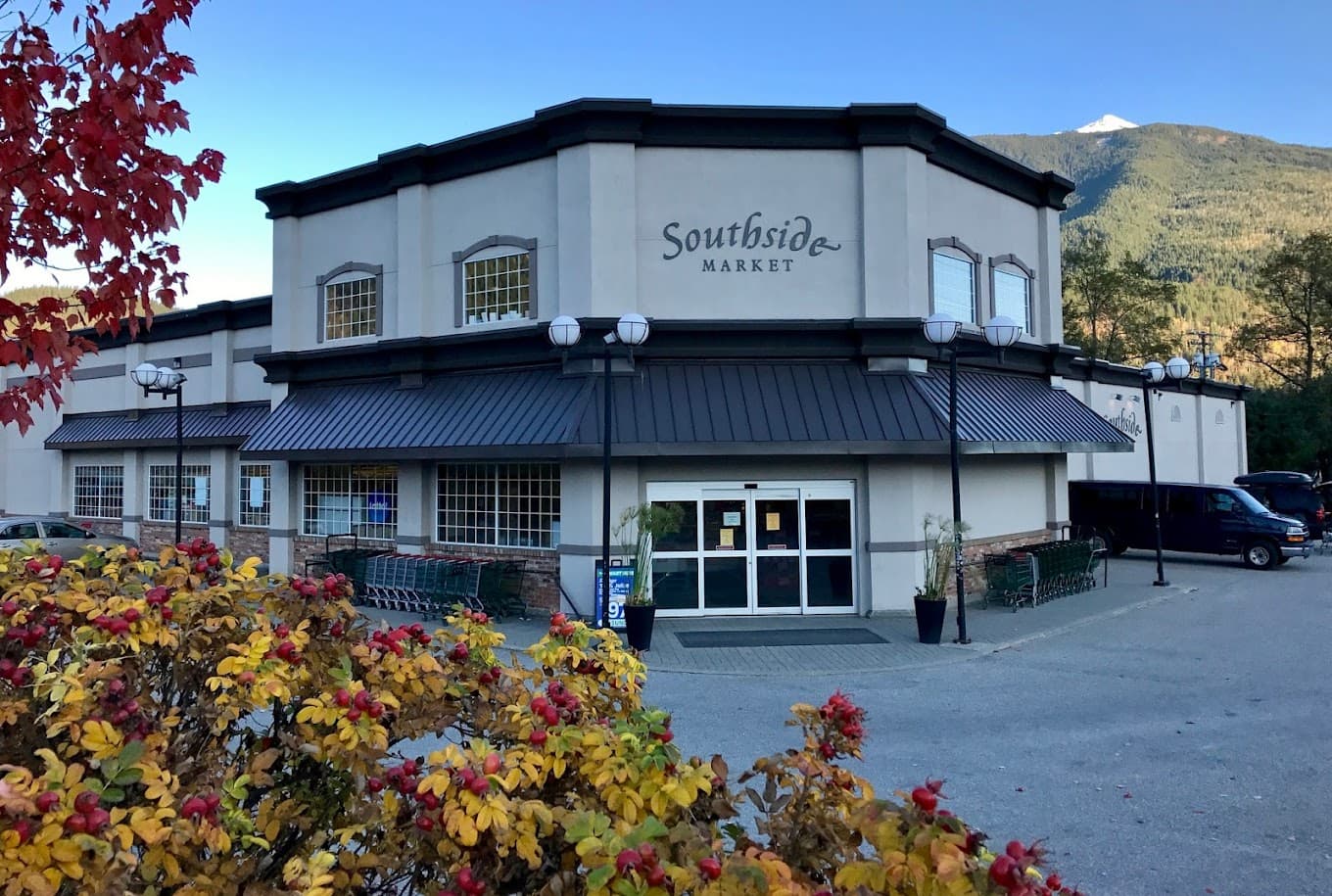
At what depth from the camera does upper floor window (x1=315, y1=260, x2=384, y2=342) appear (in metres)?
18.4

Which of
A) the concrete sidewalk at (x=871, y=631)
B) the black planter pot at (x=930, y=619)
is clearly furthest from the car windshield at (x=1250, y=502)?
the black planter pot at (x=930, y=619)

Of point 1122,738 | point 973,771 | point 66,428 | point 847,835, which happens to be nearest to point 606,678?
point 847,835

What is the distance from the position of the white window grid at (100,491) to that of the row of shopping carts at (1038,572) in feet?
79.4

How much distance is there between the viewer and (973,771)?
7.43 metres

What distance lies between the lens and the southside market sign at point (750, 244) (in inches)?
614

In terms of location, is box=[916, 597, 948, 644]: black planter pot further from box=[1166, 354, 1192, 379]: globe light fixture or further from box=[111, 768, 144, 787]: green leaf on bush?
box=[111, 768, 144, 787]: green leaf on bush

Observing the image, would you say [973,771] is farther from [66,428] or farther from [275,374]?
[66,428]

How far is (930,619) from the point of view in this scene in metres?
12.9

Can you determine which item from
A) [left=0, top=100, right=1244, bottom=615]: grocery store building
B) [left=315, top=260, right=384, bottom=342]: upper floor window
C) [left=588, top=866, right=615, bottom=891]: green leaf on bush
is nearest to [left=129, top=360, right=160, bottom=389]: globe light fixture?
[left=0, top=100, right=1244, bottom=615]: grocery store building

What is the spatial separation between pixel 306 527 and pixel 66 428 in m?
13.4

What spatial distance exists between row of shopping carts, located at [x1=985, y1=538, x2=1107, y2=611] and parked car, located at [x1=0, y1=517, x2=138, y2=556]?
19.1 m

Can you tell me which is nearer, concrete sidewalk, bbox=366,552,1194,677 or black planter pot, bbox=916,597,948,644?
concrete sidewalk, bbox=366,552,1194,677

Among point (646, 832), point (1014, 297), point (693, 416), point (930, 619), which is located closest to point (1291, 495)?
point (1014, 297)

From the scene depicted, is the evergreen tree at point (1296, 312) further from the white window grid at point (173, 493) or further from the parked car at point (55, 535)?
the parked car at point (55, 535)
